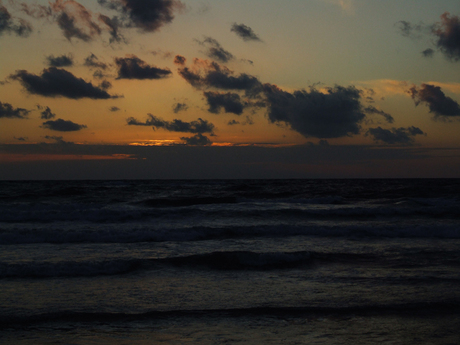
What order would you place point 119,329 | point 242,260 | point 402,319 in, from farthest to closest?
1. point 242,260
2. point 402,319
3. point 119,329

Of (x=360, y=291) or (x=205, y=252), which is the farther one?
(x=205, y=252)

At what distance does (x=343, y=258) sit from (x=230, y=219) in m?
10.8

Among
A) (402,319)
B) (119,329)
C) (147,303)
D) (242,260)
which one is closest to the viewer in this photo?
(119,329)

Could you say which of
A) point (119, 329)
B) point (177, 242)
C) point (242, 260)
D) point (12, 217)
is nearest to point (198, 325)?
point (119, 329)

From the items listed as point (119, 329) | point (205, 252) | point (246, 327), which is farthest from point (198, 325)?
point (205, 252)

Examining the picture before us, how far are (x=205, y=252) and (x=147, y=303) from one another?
208 inches

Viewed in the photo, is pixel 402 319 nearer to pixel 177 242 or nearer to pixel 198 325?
pixel 198 325

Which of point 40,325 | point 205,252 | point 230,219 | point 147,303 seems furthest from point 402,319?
point 230,219

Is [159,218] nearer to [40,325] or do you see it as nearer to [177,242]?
[177,242]

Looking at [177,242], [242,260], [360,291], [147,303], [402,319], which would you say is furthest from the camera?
[177,242]

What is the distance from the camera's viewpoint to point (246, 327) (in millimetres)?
6477

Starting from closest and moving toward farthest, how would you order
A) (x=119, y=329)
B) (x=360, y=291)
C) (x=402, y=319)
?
(x=119, y=329), (x=402, y=319), (x=360, y=291)

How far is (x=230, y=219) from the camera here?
72.6 feet

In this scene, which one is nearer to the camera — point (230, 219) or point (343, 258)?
point (343, 258)
